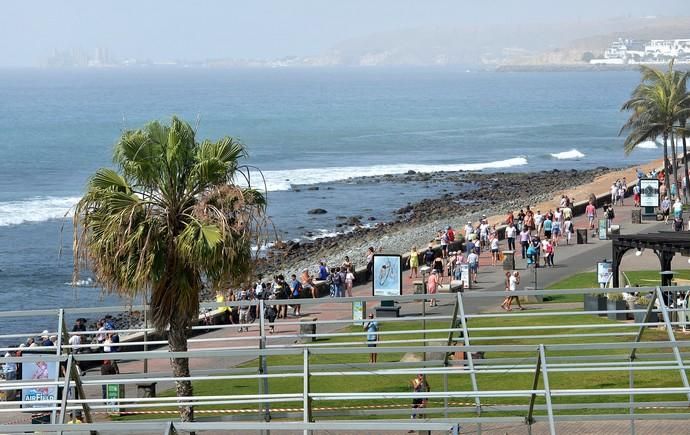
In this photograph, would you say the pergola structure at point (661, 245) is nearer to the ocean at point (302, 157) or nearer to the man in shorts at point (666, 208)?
the ocean at point (302, 157)

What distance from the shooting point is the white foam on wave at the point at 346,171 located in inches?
3831

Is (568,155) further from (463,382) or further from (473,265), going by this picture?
(463,382)

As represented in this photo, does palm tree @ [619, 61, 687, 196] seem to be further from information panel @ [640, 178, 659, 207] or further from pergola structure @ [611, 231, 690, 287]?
pergola structure @ [611, 231, 690, 287]

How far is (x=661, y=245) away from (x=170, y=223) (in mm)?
16660

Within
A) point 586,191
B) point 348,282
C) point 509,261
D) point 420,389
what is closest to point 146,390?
point 420,389

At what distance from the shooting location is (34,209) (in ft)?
269

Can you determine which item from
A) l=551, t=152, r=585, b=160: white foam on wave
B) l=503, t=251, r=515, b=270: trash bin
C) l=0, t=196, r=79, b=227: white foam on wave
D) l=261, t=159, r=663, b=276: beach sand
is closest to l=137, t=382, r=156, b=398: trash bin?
l=503, t=251, r=515, b=270: trash bin

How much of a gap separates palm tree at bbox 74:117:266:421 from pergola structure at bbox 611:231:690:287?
14645mm

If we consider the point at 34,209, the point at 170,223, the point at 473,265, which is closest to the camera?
the point at 170,223

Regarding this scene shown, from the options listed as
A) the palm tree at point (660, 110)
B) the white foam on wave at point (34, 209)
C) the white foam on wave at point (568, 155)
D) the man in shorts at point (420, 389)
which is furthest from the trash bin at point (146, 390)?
the white foam on wave at point (568, 155)

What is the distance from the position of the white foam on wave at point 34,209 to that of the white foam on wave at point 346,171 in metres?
16.6

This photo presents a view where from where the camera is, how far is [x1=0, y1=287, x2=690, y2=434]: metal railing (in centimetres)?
1373

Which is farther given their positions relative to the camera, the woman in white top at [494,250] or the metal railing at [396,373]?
the woman in white top at [494,250]

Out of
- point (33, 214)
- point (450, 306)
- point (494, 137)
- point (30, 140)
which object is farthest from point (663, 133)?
point (30, 140)
